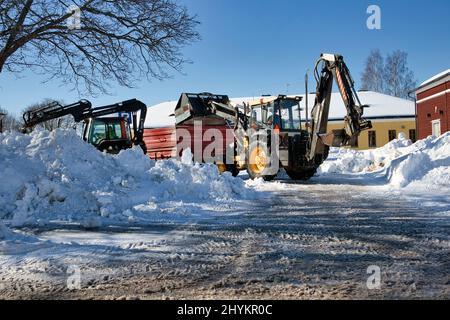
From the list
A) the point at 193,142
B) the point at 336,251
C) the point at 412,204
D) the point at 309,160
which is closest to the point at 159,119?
the point at 193,142

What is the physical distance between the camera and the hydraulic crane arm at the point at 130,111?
56.4ft

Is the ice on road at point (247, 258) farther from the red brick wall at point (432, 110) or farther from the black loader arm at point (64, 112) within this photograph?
the red brick wall at point (432, 110)

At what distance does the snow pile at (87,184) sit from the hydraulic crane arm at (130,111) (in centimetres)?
626

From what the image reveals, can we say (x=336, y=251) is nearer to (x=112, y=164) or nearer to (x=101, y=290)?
(x=101, y=290)

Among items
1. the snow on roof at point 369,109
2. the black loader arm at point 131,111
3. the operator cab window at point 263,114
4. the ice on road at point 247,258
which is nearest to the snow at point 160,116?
the snow on roof at point 369,109

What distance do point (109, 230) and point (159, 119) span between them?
123ft

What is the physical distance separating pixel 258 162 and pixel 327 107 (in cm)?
298

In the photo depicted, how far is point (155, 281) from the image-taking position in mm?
3811

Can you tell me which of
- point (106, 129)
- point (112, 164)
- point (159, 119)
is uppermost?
point (159, 119)

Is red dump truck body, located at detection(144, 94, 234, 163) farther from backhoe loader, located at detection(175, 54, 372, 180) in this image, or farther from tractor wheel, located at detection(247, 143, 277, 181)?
tractor wheel, located at detection(247, 143, 277, 181)

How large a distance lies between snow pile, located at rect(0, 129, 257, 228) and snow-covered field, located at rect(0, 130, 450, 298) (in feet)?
0.09

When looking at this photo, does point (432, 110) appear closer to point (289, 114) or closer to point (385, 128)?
point (385, 128)

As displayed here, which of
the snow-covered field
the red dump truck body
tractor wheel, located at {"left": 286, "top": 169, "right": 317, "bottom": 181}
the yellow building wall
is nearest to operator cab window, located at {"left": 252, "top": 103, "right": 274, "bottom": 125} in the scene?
the red dump truck body
